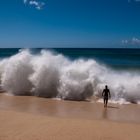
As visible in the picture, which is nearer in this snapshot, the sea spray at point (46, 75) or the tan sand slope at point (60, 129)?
the tan sand slope at point (60, 129)

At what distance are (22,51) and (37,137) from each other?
1567 cm

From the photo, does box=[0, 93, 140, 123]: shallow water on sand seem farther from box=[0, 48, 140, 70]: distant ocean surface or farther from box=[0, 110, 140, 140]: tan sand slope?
box=[0, 48, 140, 70]: distant ocean surface

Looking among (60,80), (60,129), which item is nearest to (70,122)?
(60,129)

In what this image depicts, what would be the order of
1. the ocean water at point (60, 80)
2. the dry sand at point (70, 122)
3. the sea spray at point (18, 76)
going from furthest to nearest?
the sea spray at point (18, 76) → the ocean water at point (60, 80) → the dry sand at point (70, 122)

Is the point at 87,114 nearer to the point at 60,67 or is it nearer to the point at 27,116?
the point at 27,116

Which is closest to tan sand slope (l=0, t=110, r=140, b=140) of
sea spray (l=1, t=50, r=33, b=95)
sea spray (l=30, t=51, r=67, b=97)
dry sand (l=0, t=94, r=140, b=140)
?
dry sand (l=0, t=94, r=140, b=140)

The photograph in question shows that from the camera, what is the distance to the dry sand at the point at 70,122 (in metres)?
10.1

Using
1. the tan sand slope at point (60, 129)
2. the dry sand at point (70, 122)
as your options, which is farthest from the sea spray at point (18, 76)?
the tan sand slope at point (60, 129)

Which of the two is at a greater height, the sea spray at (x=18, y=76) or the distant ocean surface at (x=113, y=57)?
the distant ocean surface at (x=113, y=57)

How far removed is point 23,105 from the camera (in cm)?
1638

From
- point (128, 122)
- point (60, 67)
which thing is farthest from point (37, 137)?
point (60, 67)

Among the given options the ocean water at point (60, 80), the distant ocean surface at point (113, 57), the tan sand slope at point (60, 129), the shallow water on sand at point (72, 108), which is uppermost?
the distant ocean surface at point (113, 57)

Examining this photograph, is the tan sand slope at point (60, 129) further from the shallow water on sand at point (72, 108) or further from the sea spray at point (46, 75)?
the sea spray at point (46, 75)

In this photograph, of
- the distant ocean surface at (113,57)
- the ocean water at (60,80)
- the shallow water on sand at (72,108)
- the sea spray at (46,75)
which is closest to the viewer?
the shallow water on sand at (72,108)
